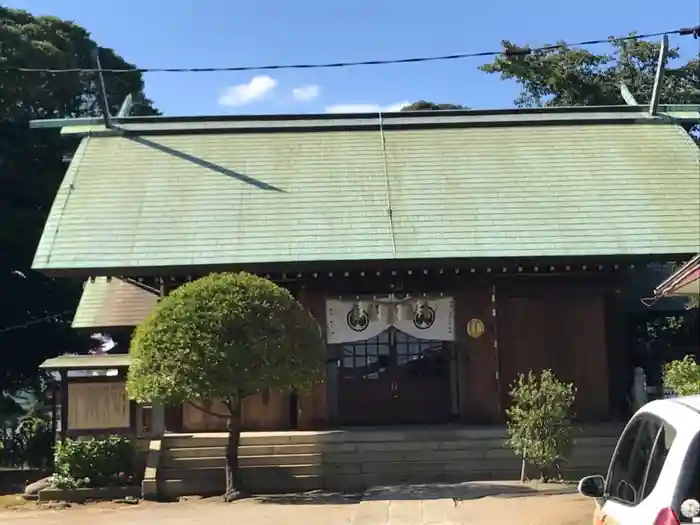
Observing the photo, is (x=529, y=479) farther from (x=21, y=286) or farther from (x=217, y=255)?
(x=21, y=286)

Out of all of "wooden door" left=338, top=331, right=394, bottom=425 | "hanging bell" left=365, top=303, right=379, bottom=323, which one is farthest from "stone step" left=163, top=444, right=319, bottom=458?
"hanging bell" left=365, top=303, right=379, bottom=323

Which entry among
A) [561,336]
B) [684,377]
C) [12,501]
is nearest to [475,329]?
[561,336]

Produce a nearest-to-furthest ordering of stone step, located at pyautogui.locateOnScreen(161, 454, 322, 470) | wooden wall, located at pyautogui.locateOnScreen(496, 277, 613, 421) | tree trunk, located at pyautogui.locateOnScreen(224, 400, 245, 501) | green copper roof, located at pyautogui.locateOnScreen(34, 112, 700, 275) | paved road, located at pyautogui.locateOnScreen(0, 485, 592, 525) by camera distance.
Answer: paved road, located at pyautogui.locateOnScreen(0, 485, 592, 525), tree trunk, located at pyautogui.locateOnScreen(224, 400, 245, 501), stone step, located at pyautogui.locateOnScreen(161, 454, 322, 470), green copper roof, located at pyautogui.locateOnScreen(34, 112, 700, 275), wooden wall, located at pyautogui.locateOnScreen(496, 277, 613, 421)

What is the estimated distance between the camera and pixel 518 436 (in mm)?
12336

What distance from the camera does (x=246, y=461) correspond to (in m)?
13.7

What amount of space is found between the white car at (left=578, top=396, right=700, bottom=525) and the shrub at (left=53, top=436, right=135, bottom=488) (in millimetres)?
9853

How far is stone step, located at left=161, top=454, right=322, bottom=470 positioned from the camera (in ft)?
44.7

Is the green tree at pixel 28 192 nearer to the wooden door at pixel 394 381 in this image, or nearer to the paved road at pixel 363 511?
the wooden door at pixel 394 381

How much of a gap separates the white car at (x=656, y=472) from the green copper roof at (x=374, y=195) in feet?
31.9

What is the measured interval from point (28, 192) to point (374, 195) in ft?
44.6

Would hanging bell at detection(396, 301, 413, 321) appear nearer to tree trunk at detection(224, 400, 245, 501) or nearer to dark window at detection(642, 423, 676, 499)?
tree trunk at detection(224, 400, 245, 501)

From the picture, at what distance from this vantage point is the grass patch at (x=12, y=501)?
527 inches

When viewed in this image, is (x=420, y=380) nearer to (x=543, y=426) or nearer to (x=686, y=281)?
(x=543, y=426)

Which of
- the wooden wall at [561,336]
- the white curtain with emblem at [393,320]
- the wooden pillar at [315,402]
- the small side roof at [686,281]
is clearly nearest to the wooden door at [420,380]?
the white curtain with emblem at [393,320]
